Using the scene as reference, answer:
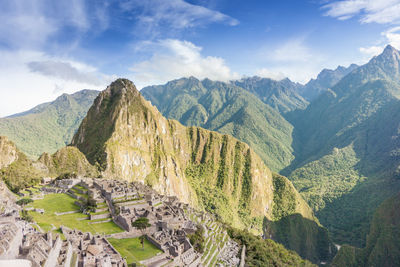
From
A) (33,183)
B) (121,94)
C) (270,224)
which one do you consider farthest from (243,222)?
(33,183)

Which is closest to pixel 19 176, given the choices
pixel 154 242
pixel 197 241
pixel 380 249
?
pixel 154 242

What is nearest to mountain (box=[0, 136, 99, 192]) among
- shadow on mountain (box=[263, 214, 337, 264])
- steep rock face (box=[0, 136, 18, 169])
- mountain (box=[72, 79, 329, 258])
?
steep rock face (box=[0, 136, 18, 169])

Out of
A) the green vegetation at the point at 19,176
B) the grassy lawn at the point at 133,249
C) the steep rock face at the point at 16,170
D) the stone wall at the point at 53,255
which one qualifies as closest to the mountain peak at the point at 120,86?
the steep rock face at the point at 16,170

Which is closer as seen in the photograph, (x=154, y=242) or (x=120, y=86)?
(x=154, y=242)

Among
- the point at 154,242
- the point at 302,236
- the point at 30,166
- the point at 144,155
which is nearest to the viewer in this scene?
the point at 154,242

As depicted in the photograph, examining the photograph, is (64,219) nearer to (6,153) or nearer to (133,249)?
(133,249)

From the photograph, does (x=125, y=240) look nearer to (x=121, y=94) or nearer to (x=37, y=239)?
(x=37, y=239)

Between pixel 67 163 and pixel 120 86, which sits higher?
pixel 120 86
